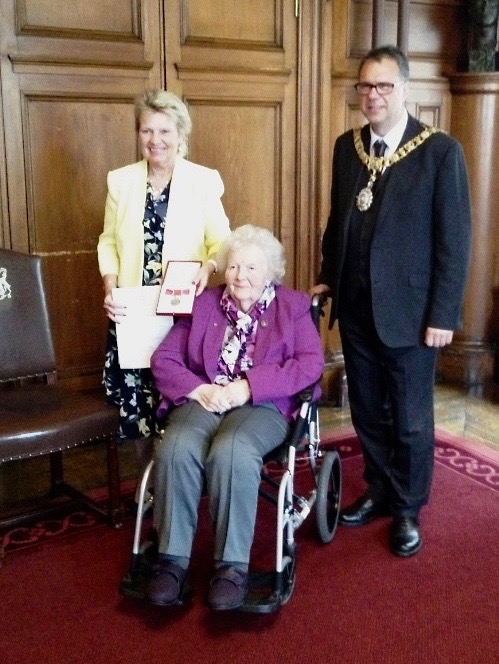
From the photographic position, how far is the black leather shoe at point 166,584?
84.8 inches

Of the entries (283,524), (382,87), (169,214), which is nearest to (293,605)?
(283,524)

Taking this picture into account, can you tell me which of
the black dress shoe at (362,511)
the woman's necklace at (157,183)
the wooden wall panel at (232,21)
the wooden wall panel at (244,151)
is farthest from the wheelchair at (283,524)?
the wooden wall panel at (232,21)

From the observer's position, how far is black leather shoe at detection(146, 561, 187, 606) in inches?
84.8

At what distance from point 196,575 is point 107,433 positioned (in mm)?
539

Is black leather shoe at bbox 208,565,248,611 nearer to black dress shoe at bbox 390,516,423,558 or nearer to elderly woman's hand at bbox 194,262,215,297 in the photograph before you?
black dress shoe at bbox 390,516,423,558

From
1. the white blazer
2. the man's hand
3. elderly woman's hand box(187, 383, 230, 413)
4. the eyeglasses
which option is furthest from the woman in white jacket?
the man's hand

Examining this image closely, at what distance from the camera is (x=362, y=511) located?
2.79 m

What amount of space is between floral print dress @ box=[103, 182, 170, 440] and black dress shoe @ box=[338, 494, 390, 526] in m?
0.70

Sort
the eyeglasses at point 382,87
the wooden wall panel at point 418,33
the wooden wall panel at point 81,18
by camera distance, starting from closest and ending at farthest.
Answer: the eyeglasses at point 382,87 → the wooden wall panel at point 81,18 → the wooden wall panel at point 418,33

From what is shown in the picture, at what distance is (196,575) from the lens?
8.11 feet

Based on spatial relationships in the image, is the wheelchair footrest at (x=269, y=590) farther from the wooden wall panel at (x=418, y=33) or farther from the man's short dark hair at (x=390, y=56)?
the wooden wall panel at (x=418, y=33)

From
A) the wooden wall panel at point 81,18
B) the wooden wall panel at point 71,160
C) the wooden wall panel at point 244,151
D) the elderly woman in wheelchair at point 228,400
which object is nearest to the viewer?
the elderly woman in wheelchair at point 228,400

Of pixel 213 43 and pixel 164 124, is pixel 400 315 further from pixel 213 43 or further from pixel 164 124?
pixel 213 43

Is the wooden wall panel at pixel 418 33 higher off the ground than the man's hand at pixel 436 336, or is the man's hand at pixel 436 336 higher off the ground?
the wooden wall panel at pixel 418 33
